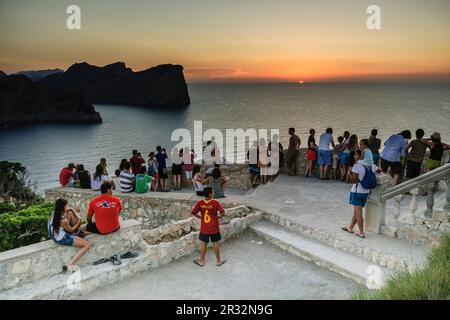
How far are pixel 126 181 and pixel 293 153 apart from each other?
5761 mm

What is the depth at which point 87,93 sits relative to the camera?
604 ft

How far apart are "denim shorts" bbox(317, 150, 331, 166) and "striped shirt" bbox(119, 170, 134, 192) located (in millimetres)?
6048

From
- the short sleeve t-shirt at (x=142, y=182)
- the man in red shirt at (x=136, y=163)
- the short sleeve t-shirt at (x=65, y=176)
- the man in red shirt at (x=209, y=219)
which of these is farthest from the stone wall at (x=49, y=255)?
the short sleeve t-shirt at (x=65, y=176)

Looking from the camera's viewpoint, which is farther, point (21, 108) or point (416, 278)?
point (21, 108)

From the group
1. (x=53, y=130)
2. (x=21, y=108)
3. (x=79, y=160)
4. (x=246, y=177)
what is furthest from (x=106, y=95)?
(x=246, y=177)

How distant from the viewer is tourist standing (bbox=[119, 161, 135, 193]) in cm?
1148

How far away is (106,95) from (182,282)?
187825mm

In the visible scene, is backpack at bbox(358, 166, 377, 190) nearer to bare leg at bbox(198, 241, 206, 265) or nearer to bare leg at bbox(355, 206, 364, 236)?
bare leg at bbox(355, 206, 364, 236)

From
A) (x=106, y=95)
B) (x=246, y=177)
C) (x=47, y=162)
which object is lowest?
(x=47, y=162)

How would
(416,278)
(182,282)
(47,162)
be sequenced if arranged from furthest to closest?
(47,162), (182,282), (416,278)

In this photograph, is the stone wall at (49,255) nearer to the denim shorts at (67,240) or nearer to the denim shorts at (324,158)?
the denim shorts at (67,240)

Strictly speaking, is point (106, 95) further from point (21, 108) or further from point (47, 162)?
point (47, 162)

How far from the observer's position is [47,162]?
5619 centimetres

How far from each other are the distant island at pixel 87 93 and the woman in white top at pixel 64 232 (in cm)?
10747
